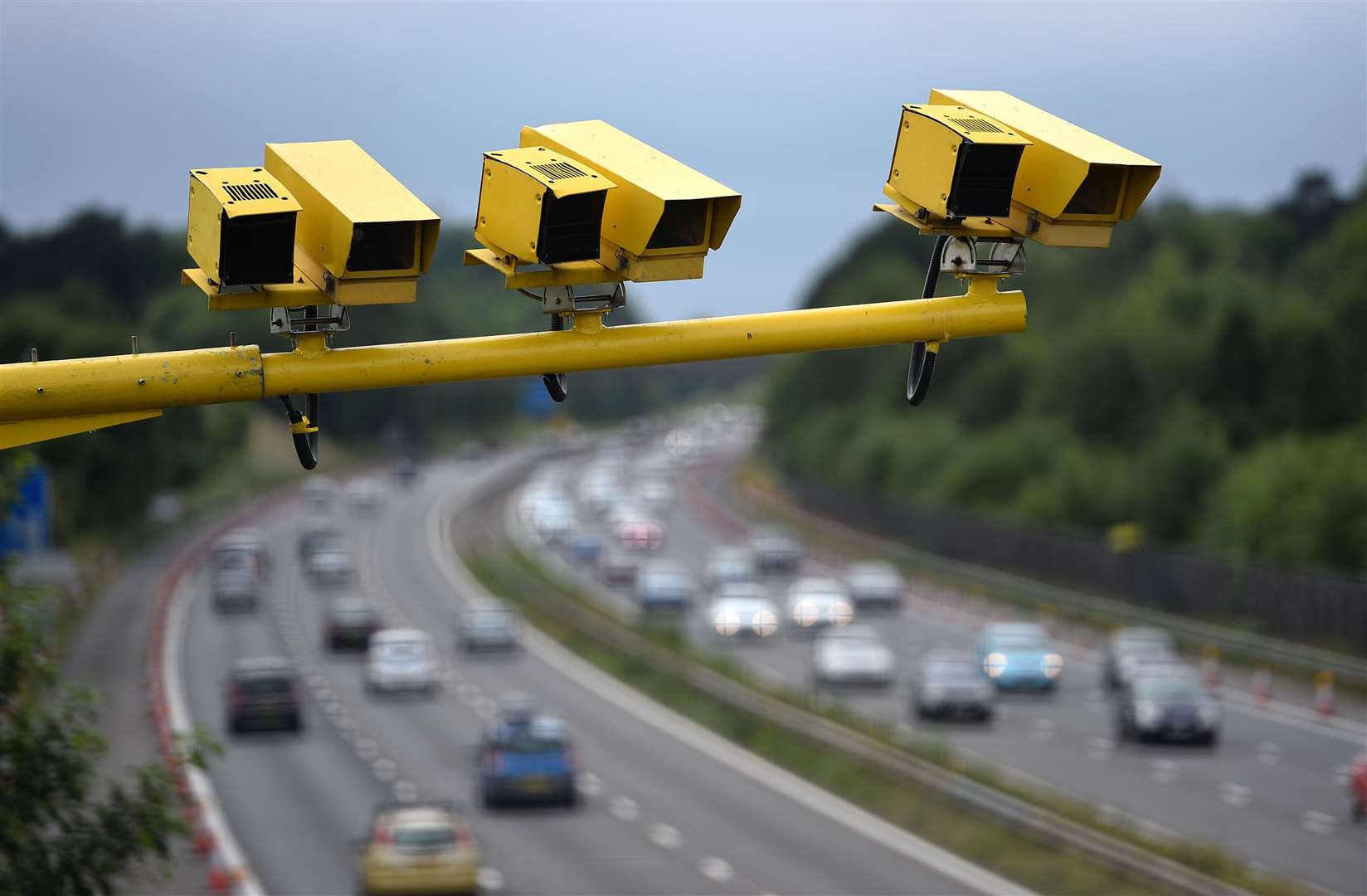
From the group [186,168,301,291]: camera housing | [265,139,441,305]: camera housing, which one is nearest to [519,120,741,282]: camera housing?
[265,139,441,305]: camera housing

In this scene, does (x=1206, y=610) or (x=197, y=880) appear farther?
(x=1206, y=610)

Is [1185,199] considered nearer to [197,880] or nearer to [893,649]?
[893,649]

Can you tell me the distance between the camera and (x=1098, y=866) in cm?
2662

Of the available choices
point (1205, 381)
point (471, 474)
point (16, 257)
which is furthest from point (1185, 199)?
point (16, 257)

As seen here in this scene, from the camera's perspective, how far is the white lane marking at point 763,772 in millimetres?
29172

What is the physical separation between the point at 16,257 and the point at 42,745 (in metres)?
106

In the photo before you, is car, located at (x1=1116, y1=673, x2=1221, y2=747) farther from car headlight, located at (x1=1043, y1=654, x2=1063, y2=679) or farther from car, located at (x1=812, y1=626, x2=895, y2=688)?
car, located at (x1=812, y1=626, x2=895, y2=688)

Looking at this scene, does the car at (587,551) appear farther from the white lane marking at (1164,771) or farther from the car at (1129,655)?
the white lane marking at (1164,771)

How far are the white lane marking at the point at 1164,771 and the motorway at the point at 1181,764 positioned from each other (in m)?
0.03

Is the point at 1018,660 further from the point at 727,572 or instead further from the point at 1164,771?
the point at 727,572

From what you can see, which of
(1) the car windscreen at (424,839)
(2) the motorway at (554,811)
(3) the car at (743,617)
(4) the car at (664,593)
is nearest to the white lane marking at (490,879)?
(2) the motorway at (554,811)

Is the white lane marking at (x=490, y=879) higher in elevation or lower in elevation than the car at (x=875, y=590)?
higher

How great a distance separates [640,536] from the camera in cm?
9575

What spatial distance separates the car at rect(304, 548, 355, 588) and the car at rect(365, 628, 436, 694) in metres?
29.5
